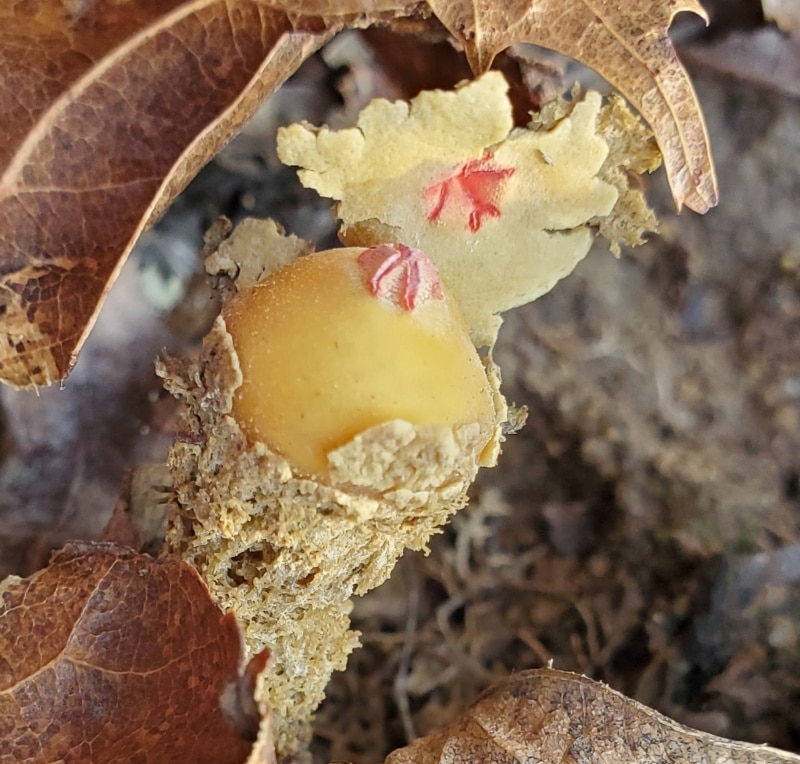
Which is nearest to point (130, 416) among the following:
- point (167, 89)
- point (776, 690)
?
point (167, 89)

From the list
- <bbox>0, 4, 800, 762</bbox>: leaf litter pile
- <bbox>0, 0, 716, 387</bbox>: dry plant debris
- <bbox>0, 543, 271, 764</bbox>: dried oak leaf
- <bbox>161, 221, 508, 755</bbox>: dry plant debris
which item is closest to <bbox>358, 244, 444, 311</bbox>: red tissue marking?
<bbox>161, 221, 508, 755</bbox>: dry plant debris

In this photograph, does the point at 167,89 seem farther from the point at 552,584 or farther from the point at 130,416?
the point at 552,584

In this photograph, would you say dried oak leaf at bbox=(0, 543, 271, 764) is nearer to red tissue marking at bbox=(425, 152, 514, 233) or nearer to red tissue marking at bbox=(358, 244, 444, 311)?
red tissue marking at bbox=(358, 244, 444, 311)

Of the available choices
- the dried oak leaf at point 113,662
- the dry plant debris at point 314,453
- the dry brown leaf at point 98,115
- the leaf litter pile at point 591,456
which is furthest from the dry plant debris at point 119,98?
the leaf litter pile at point 591,456

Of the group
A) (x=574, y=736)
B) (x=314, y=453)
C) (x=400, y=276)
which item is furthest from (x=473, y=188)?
(x=574, y=736)

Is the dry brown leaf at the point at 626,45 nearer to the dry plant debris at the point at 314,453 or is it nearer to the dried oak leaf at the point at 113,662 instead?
the dry plant debris at the point at 314,453

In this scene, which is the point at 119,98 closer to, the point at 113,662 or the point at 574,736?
the point at 113,662
